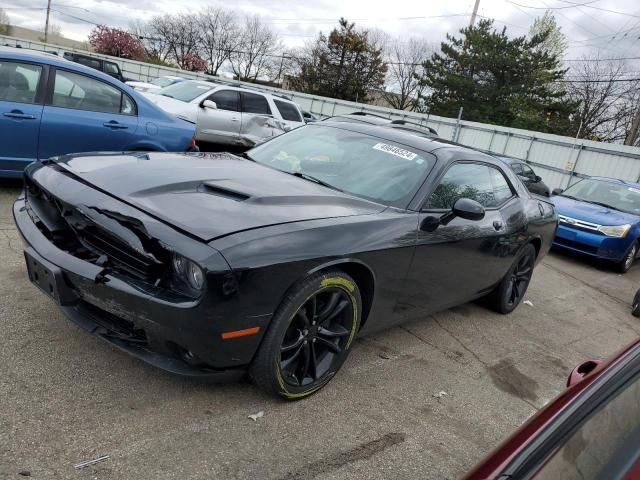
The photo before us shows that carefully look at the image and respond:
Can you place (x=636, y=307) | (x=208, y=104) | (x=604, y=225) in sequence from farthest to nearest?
1. (x=208, y=104)
2. (x=604, y=225)
3. (x=636, y=307)

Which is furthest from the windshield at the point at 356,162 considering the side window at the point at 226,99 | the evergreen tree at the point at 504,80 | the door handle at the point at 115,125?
the evergreen tree at the point at 504,80

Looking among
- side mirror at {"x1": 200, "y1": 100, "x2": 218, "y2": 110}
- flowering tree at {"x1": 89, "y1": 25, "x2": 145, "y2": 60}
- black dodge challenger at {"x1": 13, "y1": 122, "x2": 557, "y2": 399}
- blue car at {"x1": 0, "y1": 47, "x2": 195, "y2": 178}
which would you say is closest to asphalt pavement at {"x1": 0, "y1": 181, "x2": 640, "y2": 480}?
black dodge challenger at {"x1": 13, "y1": 122, "x2": 557, "y2": 399}

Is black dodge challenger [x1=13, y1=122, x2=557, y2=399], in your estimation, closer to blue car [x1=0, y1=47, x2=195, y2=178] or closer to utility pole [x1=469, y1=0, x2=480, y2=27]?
blue car [x1=0, y1=47, x2=195, y2=178]

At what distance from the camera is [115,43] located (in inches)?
2233

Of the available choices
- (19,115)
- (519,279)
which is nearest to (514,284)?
(519,279)

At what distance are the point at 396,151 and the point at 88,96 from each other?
12.0 ft

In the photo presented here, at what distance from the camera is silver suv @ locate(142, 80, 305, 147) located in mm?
10234

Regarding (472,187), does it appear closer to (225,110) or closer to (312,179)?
(312,179)

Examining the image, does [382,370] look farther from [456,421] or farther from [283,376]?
[283,376]

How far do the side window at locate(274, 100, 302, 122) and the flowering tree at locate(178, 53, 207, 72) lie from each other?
186 feet

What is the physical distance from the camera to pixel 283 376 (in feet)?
9.20

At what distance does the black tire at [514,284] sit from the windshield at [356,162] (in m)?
1.79

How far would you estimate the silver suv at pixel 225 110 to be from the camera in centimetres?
1023

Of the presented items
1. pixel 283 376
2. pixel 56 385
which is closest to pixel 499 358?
pixel 283 376
